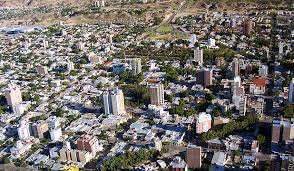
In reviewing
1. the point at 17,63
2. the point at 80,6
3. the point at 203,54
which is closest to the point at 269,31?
the point at 203,54

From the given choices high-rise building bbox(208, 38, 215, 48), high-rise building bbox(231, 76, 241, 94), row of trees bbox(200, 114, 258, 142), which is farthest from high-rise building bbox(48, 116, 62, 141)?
high-rise building bbox(208, 38, 215, 48)

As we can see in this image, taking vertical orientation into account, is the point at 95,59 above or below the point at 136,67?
above

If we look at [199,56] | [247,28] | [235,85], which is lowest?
[235,85]

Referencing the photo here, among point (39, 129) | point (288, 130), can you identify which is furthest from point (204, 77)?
point (39, 129)

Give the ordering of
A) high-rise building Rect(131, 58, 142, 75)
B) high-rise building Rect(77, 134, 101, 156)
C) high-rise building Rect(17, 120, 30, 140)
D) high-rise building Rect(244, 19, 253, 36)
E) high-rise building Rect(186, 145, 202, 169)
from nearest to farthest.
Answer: high-rise building Rect(186, 145, 202, 169) < high-rise building Rect(77, 134, 101, 156) < high-rise building Rect(17, 120, 30, 140) < high-rise building Rect(131, 58, 142, 75) < high-rise building Rect(244, 19, 253, 36)

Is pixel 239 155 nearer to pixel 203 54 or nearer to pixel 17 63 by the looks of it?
pixel 203 54

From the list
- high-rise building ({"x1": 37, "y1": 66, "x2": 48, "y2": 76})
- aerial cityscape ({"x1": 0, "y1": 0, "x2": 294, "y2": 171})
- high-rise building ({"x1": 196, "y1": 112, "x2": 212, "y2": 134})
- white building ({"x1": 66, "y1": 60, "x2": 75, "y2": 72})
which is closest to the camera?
aerial cityscape ({"x1": 0, "y1": 0, "x2": 294, "y2": 171})

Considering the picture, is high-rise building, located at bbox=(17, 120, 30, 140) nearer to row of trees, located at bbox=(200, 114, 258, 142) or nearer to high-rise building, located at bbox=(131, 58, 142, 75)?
row of trees, located at bbox=(200, 114, 258, 142)

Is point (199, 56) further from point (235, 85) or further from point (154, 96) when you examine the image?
point (154, 96)
